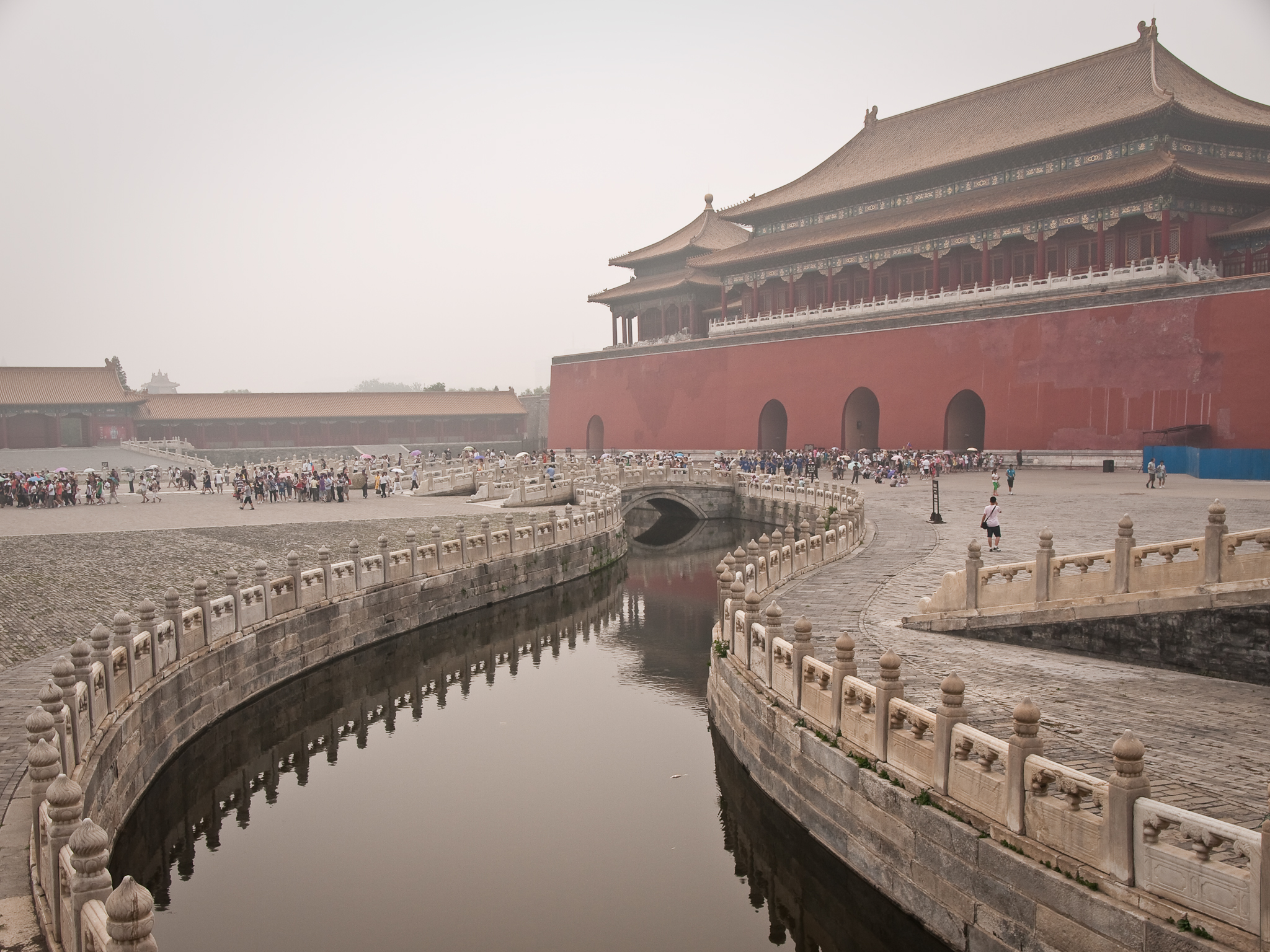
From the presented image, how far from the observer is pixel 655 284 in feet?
154

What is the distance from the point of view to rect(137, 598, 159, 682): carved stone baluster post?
1022cm

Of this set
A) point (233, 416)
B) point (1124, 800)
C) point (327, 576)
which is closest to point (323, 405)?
point (233, 416)

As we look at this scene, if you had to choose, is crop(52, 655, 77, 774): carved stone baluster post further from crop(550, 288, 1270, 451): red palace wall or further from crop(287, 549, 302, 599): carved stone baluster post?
crop(550, 288, 1270, 451): red palace wall

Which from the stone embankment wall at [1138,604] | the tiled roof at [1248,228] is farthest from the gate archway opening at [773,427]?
the stone embankment wall at [1138,604]

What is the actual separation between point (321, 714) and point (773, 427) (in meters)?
29.5

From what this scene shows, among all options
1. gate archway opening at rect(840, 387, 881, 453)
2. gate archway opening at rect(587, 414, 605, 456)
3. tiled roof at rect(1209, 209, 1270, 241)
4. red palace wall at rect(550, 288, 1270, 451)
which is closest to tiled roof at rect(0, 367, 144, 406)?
gate archway opening at rect(587, 414, 605, 456)

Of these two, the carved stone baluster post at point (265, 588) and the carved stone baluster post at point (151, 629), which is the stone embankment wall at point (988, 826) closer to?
the carved stone baluster post at point (151, 629)

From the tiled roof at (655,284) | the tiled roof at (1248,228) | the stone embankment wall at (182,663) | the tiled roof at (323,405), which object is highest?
the tiled roof at (655,284)

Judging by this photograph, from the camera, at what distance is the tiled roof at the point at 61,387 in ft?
152

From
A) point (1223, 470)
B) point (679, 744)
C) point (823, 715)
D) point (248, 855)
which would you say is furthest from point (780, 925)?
point (1223, 470)

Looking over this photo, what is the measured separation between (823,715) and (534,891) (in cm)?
295

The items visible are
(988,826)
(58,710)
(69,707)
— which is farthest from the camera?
(69,707)

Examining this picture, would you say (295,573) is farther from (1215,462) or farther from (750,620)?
(1215,462)

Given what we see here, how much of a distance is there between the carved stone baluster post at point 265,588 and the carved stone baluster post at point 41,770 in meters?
7.21
